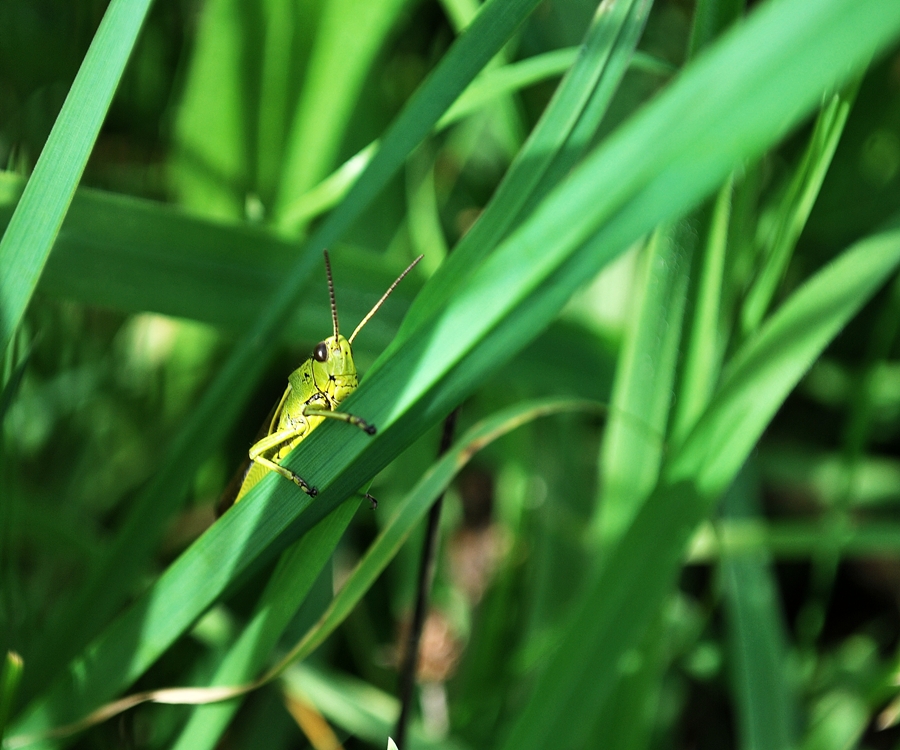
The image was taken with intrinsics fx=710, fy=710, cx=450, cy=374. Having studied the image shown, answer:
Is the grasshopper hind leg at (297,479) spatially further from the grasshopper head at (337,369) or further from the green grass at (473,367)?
the grasshopper head at (337,369)

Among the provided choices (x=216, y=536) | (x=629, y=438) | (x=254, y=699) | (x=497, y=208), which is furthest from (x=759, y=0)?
(x=254, y=699)

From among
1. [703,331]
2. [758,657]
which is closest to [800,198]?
[703,331]

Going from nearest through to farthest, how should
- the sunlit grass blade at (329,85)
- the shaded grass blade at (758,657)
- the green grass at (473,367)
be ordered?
the green grass at (473,367) < the shaded grass blade at (758,657) < the sunlit grass blade at (329,85)

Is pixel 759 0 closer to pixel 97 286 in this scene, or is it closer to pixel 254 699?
pixel 97 286

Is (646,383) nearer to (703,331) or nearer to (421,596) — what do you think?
(703,331)

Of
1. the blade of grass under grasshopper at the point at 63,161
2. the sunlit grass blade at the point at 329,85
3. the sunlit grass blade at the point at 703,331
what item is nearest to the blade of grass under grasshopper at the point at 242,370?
the blade of grass under grasshopper at the point at 63,161

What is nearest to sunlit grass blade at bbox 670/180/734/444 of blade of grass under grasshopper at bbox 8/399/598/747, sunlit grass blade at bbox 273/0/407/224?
blade of grass under grasshopper at bbox 8/399/598/747

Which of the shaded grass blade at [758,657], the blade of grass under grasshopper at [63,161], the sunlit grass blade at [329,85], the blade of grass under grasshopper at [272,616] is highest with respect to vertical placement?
the sunlit grass blade at [329,85]
